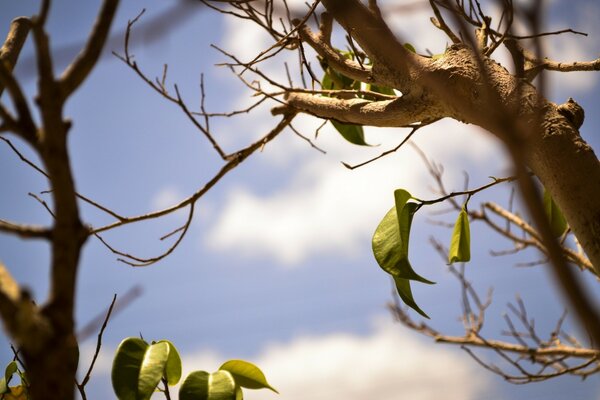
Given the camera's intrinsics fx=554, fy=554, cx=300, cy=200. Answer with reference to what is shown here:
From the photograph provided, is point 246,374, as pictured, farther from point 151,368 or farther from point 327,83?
point 327,83

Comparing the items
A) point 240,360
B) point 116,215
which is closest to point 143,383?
point 240,360

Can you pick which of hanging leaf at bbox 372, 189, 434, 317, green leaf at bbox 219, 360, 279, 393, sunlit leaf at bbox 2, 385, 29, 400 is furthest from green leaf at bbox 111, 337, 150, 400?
hanging leaf at bbox 372, 189, 434, 317

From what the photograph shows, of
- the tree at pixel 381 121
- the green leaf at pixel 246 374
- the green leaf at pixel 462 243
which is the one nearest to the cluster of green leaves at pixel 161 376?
the green leaf at pixel 246 374

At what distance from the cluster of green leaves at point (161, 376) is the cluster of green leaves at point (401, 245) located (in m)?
0.26

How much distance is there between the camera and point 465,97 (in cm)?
68

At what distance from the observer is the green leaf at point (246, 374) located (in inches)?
34.0

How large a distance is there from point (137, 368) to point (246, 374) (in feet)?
0.58

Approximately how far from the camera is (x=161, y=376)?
2.54 ft

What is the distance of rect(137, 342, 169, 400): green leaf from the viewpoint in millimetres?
738

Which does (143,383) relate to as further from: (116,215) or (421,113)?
(421,113)

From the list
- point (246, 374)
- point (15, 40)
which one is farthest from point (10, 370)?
point (15, 40)

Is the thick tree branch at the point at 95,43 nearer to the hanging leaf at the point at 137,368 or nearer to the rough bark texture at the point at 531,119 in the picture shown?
the rough bark texture at the point at 531,119

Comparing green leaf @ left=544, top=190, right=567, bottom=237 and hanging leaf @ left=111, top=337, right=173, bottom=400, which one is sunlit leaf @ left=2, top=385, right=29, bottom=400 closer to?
hanging leaf @ left=111, top=337, right=173, bottom=400

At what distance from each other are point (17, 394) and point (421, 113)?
2.61ft
